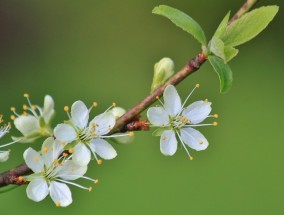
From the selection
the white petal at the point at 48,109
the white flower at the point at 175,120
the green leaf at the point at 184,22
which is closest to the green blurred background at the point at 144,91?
the white petal at the point at 48,109

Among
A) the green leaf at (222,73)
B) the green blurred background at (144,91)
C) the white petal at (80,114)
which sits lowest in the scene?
the green leaf at (222,73)

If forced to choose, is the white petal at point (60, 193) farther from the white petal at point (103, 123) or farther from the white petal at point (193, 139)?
the white petal at point (193, 139)

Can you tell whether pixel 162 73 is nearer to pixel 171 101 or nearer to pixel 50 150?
pixel 171 101

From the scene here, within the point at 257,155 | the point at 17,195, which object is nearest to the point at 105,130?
the point at 17,195

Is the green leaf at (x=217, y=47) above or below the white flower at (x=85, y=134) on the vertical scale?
below

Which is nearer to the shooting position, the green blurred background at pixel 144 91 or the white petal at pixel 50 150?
the white petal at pixel 50 150

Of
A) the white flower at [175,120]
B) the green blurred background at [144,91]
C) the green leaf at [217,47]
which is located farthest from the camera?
the green blurred background at [144,91]

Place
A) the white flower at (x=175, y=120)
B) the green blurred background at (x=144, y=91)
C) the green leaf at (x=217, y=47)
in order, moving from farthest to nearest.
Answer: the green blurred background at (x=144, y=91) → the white flower at (x=175, y=120) → the green leaf at (x=217, y=47)

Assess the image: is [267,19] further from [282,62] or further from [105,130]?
[282,62]
